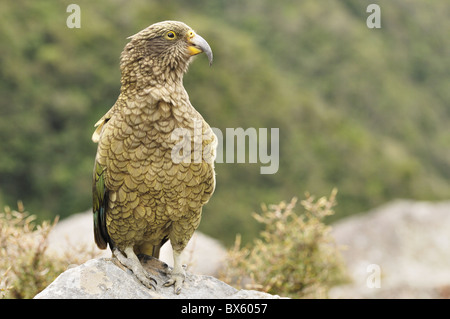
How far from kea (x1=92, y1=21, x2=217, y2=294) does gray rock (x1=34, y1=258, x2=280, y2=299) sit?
0.18m

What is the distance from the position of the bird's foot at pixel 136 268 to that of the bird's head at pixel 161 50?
1.61 m

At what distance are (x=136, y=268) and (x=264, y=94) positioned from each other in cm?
2147

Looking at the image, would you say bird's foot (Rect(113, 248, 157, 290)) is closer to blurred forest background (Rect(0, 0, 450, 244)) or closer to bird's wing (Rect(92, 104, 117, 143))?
bird's wing (Rect(92, 104, 117, 143))

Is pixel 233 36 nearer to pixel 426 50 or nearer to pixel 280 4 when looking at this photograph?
pixel 280 4

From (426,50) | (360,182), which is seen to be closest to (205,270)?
(360,182)

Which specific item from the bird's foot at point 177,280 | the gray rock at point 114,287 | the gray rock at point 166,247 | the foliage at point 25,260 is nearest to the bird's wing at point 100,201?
the gray rock at point 114,287

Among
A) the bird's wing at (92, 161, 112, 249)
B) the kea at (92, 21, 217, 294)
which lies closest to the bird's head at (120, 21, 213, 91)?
the kea at (92, 21, 217, 294)

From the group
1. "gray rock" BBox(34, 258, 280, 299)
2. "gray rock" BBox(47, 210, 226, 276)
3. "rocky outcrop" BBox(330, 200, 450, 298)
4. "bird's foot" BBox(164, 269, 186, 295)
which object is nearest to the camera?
"gray rock" BBox(34, 258, 280, 299)

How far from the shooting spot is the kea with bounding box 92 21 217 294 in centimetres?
429

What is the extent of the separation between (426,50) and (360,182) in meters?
16.0

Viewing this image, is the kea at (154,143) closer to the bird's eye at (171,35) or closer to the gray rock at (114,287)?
the bird's eye at (171,35)

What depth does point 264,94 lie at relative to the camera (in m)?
25.5

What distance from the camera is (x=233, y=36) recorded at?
28.5 meters

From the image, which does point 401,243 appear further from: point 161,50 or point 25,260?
point 161,50
